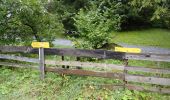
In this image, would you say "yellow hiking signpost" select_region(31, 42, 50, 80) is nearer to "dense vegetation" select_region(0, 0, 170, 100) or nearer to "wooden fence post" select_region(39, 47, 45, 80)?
"wooden fence post" select_region(39, 47, 45, 80)

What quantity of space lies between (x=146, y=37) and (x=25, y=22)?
10.6 metres

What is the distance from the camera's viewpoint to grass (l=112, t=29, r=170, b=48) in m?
17.4

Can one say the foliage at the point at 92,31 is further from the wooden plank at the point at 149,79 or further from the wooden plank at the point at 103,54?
the wooden plank at the point at 149,79

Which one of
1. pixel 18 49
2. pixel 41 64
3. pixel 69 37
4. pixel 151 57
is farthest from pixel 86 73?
pixel 69 37

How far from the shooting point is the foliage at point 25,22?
9.84 metres

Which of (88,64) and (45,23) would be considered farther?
(45,23)

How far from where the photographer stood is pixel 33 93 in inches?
266

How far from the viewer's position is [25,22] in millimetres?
10750

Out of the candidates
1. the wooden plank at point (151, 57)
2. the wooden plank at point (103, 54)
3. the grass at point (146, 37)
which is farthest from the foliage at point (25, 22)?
the grass at point (146, 37)

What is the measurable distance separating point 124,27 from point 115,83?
14337 mm

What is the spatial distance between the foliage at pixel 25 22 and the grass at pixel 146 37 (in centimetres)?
580

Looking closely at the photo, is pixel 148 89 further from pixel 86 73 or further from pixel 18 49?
pixel 18 49

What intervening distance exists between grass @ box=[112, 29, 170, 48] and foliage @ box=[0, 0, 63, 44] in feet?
19.0

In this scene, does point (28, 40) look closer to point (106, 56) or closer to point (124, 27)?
point (106, 56)
